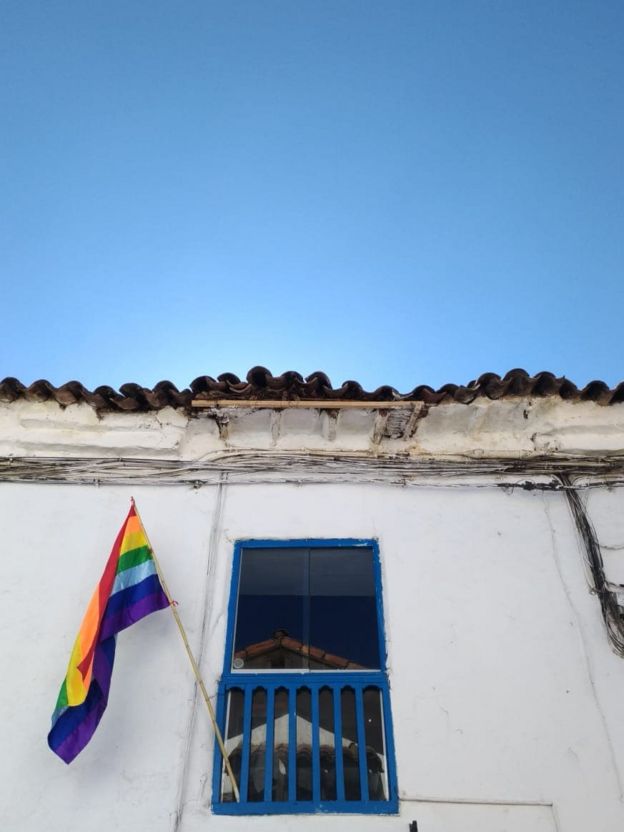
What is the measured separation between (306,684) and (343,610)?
1.83 ft

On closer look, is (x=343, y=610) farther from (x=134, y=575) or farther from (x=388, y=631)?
(x=134, y=575)

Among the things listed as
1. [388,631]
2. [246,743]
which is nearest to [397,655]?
[388,631]

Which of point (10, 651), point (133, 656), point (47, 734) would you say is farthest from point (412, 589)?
point (10, 651)

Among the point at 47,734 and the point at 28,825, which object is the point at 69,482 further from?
the point at 28,825

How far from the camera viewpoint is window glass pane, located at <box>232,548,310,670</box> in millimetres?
3756

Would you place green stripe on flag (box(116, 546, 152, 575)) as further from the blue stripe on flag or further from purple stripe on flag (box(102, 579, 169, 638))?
purple stripe on flag (box(102, 579, 169, 638))

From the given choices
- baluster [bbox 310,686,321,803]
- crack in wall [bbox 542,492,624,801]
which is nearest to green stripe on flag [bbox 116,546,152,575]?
baluster [bbox 310,686,321,803]

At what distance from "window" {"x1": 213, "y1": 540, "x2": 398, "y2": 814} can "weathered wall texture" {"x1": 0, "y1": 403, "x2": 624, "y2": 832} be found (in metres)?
0.10

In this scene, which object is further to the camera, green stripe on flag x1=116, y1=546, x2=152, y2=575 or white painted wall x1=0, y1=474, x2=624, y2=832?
green stripe on flag x1=116, y1=546, x2=152, y2=575

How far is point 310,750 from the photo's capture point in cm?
341

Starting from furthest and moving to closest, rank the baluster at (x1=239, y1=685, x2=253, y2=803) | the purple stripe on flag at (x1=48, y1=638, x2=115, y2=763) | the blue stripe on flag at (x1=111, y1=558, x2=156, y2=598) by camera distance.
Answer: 1. the blue stripe on flag at (x1=111, y1=558, x2=156, y2=598)
2. the baluster at (x1=239, y1=685, x2=253, y2=803)
3. the purple stripe on flag at (x1=48, y1=638, x2=115, y2=763)

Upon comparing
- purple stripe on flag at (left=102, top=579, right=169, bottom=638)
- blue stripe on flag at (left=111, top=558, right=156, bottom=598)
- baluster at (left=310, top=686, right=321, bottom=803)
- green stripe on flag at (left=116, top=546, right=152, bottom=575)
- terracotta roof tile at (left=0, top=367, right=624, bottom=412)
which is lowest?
baluster at (left=310, top=686, right=321, bottom=803)

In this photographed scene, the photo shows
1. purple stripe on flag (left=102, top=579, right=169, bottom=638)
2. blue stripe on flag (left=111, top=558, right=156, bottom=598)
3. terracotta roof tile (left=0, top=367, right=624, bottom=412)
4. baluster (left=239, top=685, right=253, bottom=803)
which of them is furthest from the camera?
terracotta roof tile (left=0, top=367, right=624, bottom=412)

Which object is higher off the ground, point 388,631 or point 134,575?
point 134,575
